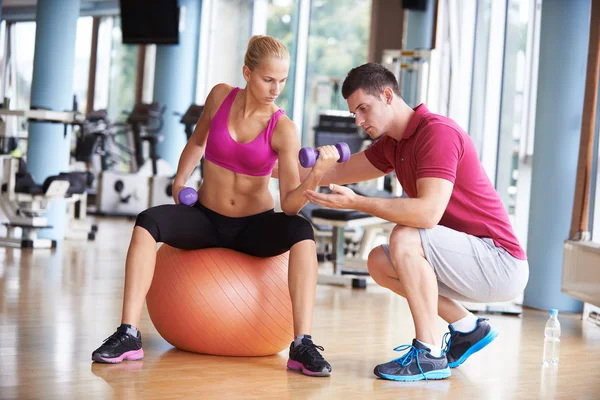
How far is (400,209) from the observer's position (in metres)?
2.43

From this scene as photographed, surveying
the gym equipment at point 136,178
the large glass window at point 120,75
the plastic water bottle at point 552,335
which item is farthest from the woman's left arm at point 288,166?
the large glass window at point 120,75

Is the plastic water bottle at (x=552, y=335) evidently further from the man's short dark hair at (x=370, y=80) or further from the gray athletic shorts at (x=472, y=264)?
the man's short dark hair at (x=370, y=80)

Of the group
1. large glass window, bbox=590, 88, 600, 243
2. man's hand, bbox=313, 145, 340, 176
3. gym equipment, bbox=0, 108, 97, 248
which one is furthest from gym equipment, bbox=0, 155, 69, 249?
man's hand, bbox=313, 145, 340, 176

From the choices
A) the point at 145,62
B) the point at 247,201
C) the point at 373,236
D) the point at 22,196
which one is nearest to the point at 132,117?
the point at 145,62

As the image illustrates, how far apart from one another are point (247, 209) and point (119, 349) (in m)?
0.63

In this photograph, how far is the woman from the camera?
101 inches

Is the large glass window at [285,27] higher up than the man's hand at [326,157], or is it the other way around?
the large glass window at [285,27]

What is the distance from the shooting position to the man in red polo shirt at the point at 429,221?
96.0 inches

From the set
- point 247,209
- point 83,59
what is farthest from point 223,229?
point 83,59

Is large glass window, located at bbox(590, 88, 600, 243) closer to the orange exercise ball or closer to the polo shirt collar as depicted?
the polo shirt collar

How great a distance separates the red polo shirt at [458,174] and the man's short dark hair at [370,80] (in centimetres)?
16

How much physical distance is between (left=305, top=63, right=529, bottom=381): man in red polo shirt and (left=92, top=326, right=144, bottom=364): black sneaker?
2.42 feet

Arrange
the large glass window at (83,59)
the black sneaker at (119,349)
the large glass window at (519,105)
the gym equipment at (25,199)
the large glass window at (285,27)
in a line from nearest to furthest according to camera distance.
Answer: the black sneaker at (119,349)
the large glass window at (519,105)
the gym equipment at (25,199)
the large glass window at (285,27)
the large glass window at (83,59)

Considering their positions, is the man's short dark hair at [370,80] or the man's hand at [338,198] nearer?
the man's hand at [338,198]
